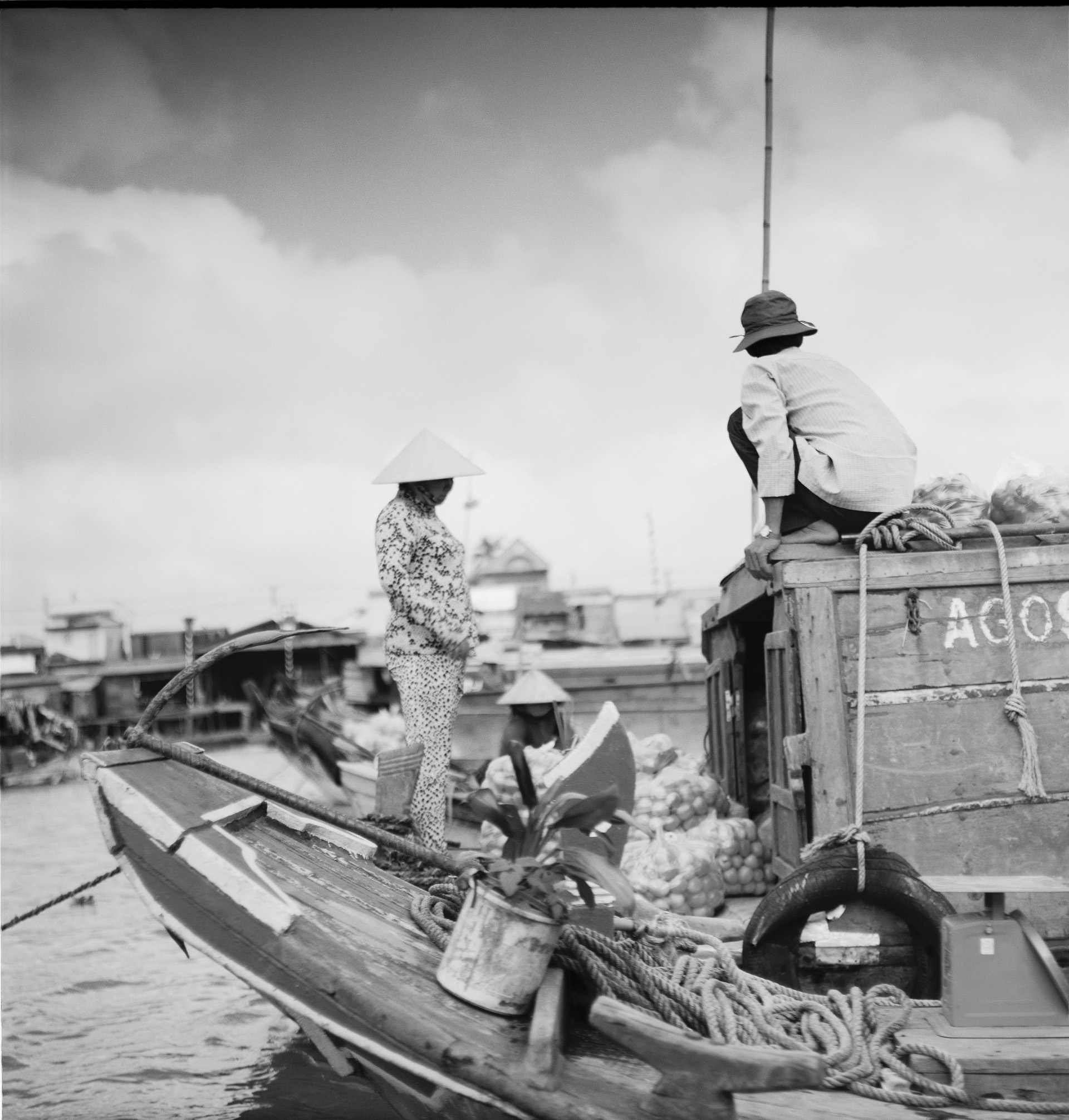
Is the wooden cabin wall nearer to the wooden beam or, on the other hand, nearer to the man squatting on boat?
the man squatting on boat

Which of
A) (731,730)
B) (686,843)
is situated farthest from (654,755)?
(686,843)

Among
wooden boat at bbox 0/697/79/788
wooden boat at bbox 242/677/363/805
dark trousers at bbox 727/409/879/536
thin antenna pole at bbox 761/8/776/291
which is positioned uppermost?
thin antenna pole at bbox 761/8/776/291

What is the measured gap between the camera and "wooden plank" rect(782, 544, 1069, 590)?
308cm

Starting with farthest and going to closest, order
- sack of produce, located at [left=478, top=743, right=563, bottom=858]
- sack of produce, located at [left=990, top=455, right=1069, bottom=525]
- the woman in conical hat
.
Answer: sack of produce, located at [left=478, top=743, right=563, bottom=858]
the woman in conical hat
sack of produce, located at [left=990, top=455, right=1069, bottom=525]

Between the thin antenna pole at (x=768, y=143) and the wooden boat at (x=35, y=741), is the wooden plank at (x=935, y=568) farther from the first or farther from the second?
the wooden boat at (x=35, y=741)

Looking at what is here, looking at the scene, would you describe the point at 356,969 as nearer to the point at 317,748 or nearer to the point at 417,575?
the point at 417,575

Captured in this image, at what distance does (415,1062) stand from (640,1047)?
451 millimetres

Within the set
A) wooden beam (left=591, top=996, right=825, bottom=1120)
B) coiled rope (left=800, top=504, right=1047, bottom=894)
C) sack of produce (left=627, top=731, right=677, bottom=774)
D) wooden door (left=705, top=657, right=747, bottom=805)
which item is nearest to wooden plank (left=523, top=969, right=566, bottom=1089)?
wooden beam (left=591, top=996, right=825, bottom=1120)

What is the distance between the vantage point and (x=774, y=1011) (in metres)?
2.48

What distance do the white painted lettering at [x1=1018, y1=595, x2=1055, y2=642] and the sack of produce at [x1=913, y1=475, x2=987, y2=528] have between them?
779 millimetres

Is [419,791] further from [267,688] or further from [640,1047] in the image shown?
[267,688]

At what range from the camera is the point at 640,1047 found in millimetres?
1893

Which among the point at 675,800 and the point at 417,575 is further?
the point at 417,575

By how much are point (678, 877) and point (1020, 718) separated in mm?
1283
